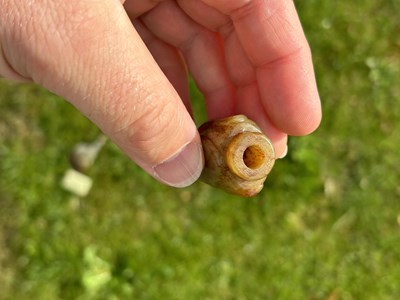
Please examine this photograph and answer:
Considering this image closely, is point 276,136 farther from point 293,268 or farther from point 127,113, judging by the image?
point 293,268

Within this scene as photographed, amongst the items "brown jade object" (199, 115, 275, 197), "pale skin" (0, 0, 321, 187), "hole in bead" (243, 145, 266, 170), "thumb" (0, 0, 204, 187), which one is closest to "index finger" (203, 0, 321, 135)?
"pale skin" (0, 0, 321, 187)

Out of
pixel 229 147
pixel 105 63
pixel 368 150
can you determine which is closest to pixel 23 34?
pixel 105 63

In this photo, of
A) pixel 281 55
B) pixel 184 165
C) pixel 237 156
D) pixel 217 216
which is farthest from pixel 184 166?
pixel 217 216

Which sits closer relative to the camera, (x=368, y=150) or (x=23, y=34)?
(x=23, y=34)

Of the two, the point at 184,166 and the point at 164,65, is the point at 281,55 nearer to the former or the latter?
the point at 164,65

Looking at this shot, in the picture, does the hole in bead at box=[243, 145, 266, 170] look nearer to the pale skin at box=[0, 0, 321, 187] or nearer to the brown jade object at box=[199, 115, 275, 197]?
the brown jade object at box=[199, 115, 275, 197]

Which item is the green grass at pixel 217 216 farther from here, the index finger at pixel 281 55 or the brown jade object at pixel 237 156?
the brown jade object at pixel 237 156
